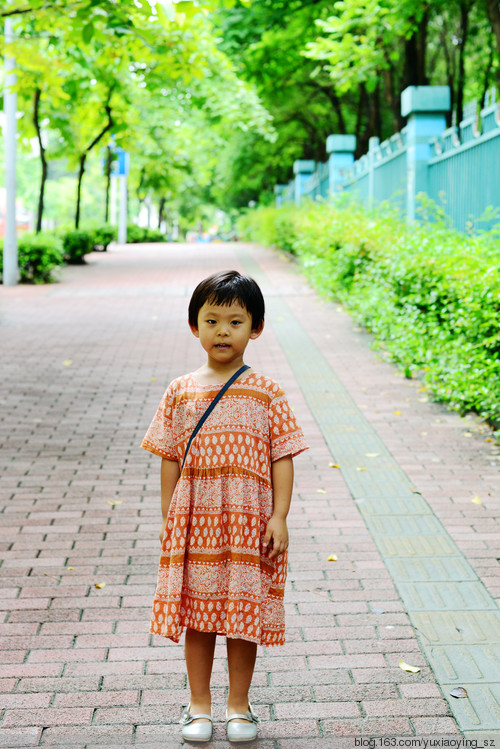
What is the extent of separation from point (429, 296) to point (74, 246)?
14.8 m

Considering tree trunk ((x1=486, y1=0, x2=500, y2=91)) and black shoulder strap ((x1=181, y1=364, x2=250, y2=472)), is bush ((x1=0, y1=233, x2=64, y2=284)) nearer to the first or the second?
tree trunk ((x1=486, y1=0, x2=500, y2=91))

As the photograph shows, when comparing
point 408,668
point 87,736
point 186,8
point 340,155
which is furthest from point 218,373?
point 340,155

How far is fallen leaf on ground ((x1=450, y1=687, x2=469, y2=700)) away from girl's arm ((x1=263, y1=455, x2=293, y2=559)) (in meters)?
0.83

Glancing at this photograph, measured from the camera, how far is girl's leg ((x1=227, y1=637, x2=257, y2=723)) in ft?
Answer: 8.90

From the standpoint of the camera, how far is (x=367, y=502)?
5008mm

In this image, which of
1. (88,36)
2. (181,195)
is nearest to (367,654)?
(88,36)

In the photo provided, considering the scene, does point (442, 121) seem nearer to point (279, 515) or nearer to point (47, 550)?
point (47, 550)

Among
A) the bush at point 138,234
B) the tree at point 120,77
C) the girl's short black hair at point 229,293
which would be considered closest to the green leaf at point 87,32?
the tree at point 120,77

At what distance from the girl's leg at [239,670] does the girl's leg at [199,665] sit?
0.07 meters

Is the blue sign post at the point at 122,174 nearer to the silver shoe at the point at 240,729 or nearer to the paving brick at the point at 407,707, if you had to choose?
the paving brick at the point at 407,707

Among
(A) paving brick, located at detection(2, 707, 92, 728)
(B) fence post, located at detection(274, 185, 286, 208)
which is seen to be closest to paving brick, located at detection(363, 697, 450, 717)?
(A) paving brick, located at detection(2, 707, 92, 728)

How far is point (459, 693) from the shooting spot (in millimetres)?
2986

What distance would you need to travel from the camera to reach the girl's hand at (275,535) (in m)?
2.62

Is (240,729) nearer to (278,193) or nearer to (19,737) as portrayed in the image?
(19,737)
